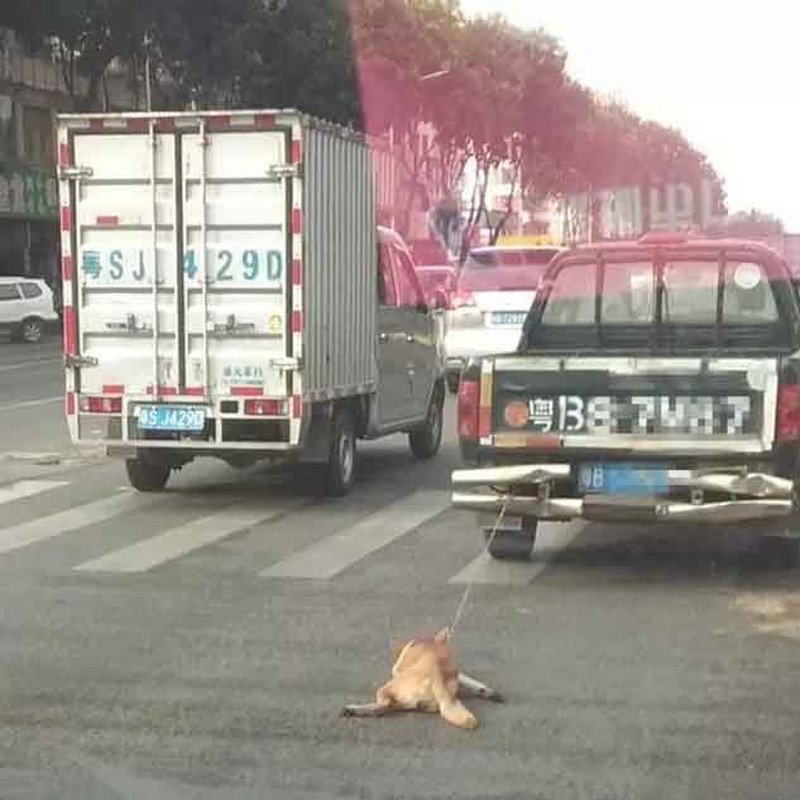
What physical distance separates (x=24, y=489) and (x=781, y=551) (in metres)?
6.19

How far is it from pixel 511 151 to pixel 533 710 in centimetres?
4911

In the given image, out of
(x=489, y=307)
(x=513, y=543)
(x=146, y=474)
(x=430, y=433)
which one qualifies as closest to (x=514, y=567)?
(x=513, y=543)

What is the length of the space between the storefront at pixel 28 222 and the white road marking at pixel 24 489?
102 ft

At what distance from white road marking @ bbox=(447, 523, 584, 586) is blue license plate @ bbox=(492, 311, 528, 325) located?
8.86 metres

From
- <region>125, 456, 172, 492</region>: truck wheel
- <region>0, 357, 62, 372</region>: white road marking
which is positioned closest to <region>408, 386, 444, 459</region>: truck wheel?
<region>125, 456, 172, 492</region>: truck wheel

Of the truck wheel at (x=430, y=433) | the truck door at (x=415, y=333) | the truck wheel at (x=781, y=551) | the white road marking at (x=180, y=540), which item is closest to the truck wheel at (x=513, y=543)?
the truck wheel at (x=781, y=551)

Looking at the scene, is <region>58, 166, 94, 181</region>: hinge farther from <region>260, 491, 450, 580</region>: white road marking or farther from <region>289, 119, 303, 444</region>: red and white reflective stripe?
<region>260, 491, 450, 580</region>: white road marking

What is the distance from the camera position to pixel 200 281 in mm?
10352

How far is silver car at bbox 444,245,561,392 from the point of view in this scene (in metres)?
18.1

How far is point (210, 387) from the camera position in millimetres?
10297

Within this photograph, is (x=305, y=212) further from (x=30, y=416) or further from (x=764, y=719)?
(x=30, y=416)

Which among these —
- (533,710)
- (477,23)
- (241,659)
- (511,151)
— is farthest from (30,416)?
(511,151)

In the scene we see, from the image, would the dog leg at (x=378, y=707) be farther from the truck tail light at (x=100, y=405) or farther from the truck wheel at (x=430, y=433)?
the truck wheel at (x=430, y=433)

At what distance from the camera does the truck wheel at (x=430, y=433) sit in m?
13.6
